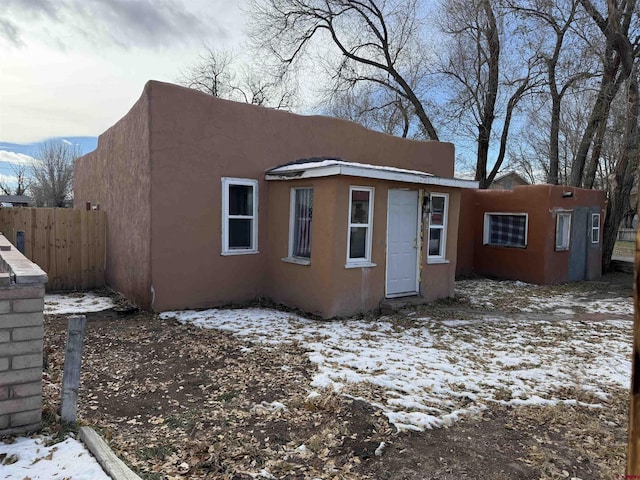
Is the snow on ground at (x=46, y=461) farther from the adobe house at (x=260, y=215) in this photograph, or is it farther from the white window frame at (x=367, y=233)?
the white window frame at (x=367, y=233)

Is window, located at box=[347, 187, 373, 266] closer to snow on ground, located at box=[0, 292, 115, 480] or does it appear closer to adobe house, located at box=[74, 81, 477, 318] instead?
adobe house, located at box=[74, 81, 477, 318]

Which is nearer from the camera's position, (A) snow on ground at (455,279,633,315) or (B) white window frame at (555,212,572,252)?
(A) snow on ground at (455,279,633,315)

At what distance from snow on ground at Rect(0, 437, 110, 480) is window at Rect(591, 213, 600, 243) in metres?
15.5

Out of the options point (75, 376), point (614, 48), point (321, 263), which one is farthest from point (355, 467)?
point (614, 48)

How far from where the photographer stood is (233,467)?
318cm

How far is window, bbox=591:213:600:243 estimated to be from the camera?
14.2 meters

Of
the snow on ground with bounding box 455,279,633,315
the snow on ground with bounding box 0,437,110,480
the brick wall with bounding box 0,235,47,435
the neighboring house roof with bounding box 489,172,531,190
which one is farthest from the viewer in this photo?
the neighboring house roof with bounding box 489,172,531,190

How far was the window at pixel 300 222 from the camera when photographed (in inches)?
328

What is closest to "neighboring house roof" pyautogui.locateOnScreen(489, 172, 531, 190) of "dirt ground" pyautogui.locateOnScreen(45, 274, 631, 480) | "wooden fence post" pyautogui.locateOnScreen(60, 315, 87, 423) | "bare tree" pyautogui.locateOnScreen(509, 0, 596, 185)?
"bare tree" pyautogui.locateOnScreen(509, 0, 596, 185)

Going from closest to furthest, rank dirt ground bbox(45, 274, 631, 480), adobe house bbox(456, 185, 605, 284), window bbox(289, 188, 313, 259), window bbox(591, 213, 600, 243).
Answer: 1. dirt ground bbox(45, 274, 631, 480)
2. window bbox(289, 188, 313, 259)
3. adobe house bbox(456, 185, 605, 284)
4. window bbox(591, 213, 600, 243)

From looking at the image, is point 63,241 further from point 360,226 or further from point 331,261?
point 360,226

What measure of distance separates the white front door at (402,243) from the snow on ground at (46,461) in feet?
21.3

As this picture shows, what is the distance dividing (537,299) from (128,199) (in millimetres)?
9758

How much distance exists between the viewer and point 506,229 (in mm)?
13891
